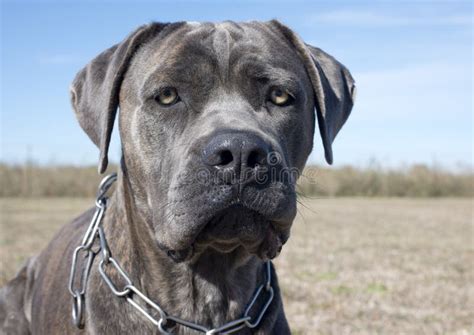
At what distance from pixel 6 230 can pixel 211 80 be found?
42.5 ft

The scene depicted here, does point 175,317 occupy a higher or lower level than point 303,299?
higher

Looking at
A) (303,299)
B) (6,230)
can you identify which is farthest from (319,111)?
(6,230)

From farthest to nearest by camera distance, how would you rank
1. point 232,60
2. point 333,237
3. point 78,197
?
1. point 78,197
2. point 333,237
3. point 232,60

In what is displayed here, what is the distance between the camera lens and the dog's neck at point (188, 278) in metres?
3.18

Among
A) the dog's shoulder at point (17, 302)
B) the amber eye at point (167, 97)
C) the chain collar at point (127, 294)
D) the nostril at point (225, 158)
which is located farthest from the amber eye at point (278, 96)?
the dog's shoulder at point (17, 302)

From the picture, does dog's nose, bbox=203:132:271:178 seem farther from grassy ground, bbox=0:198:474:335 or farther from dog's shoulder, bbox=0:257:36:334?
dog's shoulder, bbox=0:257:36:334

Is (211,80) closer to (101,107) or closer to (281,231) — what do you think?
(101,107)

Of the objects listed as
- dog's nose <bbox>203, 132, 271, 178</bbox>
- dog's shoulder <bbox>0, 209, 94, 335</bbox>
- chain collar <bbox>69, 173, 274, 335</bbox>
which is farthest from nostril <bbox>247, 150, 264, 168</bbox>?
dog's shoulder <bbox>0, 209, 94, 335</bbox>

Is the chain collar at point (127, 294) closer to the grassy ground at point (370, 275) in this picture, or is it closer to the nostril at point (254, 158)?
the grassy ground at point (370, 275)

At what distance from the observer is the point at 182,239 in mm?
2885

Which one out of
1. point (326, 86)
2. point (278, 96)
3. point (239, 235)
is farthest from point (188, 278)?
point (326, 86)

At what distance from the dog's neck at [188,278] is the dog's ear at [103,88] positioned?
46 centimetres

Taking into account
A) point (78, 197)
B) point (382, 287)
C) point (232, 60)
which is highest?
point (232, 60)

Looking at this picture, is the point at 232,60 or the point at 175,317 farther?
the point at 232,60
